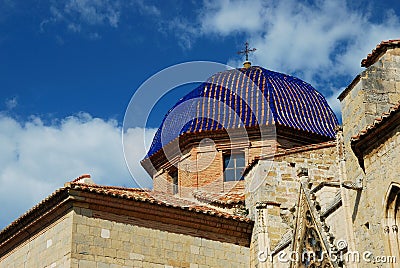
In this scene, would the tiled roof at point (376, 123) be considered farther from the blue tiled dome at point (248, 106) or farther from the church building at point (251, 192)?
the blue tiled dome at point (248, 106)

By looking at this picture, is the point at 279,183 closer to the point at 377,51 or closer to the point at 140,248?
the point at 140,248

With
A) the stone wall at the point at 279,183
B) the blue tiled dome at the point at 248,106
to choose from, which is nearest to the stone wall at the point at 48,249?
the stone wall at the point at 279,183

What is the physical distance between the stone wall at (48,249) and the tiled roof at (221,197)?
5297mm

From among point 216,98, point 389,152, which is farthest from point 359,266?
point 216,98

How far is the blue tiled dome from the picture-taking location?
22734 millimetres

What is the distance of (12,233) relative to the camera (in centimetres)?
1738

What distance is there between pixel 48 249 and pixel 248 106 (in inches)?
356

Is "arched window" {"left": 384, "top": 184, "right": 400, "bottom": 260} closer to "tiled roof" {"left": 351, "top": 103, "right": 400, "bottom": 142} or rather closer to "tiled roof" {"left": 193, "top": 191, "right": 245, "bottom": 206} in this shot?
"tiled roof" {"left": 351, "top": 103, "right": 400, "bottom": 142}

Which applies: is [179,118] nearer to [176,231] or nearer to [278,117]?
[278,117]

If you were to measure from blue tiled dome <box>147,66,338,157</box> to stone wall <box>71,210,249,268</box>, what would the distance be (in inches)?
242

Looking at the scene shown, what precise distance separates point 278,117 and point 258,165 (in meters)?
4.77

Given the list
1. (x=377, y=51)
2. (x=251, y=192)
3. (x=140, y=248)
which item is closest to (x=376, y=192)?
(x=377, y=51)

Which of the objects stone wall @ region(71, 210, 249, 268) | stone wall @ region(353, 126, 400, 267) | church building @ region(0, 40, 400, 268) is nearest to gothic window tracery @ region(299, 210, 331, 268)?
church building @ region(0, 40, 400, 268)

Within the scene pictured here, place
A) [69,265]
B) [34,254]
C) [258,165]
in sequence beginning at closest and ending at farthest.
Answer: [69,265], [34,254], [258,165]
